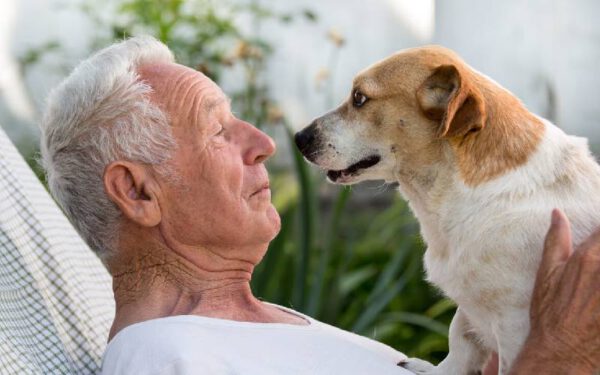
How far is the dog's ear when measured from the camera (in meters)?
1.90

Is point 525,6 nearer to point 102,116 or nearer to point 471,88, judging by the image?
point 471,88

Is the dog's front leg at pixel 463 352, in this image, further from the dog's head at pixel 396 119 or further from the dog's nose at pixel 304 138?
the dog's nose at pixel 304 138

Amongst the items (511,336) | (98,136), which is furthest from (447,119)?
(98,136)

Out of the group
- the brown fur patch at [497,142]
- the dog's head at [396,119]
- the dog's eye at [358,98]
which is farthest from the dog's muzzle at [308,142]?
the brown fur patch at [497,142]

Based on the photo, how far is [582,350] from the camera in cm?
168

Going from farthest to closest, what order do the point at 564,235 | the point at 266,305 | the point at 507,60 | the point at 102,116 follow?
the point at 507,60 → the point at 266,305 → the point at 102,116 → the point at 564,235

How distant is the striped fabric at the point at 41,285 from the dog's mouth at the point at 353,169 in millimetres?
617

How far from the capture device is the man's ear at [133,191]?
1.87 metres

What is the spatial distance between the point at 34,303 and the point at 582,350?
113 centimetres

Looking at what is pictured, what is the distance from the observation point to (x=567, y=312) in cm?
168

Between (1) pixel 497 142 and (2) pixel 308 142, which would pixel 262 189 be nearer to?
(2) pixel 308 142

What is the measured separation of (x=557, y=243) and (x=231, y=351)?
0.59 meters

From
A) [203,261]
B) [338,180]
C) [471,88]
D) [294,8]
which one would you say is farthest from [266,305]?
[294,8]

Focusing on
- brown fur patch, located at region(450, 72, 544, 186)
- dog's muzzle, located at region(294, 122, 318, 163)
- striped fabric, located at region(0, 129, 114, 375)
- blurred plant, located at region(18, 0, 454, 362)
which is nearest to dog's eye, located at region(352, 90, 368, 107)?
dog's muzzle, located at region(294, 122, 318, 163)
